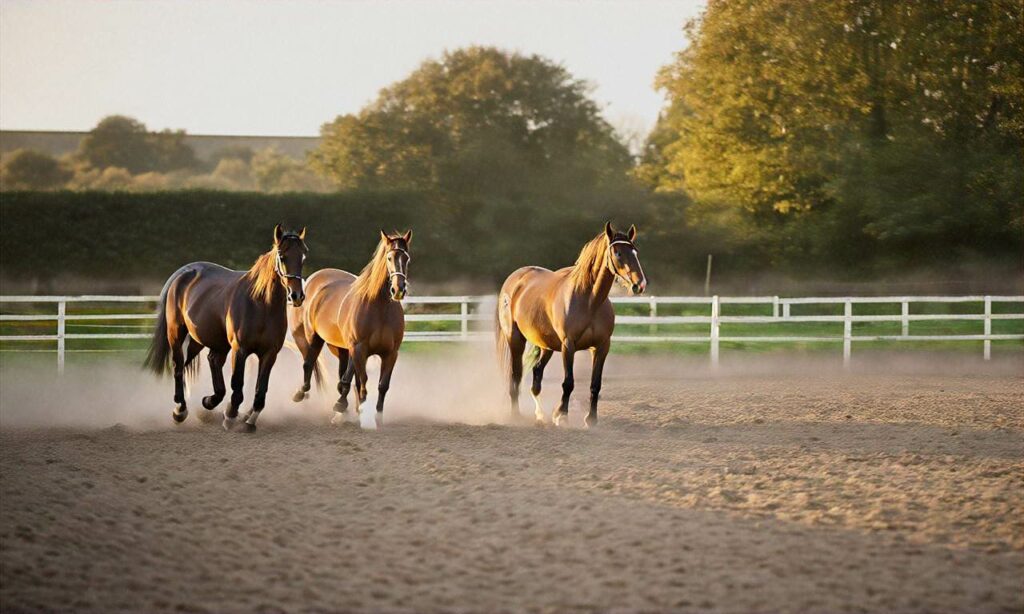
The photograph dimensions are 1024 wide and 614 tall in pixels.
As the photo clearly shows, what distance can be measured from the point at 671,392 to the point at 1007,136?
47.9 feet

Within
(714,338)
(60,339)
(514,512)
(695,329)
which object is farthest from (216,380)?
(695,329)

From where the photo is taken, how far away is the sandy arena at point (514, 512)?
4.09 meters

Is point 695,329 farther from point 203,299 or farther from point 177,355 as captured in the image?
point 203,299

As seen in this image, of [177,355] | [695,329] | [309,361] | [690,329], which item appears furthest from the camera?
[695,329]

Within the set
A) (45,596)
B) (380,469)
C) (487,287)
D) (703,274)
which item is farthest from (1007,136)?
(45,596)

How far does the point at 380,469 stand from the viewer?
6.76m

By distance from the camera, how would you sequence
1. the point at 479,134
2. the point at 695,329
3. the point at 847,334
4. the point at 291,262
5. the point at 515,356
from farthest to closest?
the point at 479,134 < the point at 695,329 < the point at 847,334 < the point at 515,356 < the point at 291,262

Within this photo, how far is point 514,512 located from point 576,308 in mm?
3656

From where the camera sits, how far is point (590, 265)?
8.95m

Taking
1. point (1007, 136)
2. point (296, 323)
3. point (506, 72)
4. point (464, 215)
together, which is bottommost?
point (296, 323)

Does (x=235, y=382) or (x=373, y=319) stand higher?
(x=373, y=319)

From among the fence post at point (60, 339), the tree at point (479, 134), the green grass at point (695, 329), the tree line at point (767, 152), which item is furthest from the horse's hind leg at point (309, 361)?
the tree at point (479, 134)

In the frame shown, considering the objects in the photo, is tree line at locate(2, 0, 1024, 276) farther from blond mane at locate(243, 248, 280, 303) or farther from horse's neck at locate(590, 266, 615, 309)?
horse's neck at locate(590, 266, 615, 309)

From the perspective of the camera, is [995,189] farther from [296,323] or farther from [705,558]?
[705,558]
